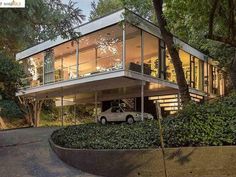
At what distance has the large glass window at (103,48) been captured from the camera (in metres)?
20.4

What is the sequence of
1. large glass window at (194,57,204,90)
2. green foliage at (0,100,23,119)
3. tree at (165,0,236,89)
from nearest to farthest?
tree at (165,0,236,89), large glass window at (194,57,204,90), green foliage at (0,100,23,119)

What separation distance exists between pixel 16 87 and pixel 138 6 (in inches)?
274

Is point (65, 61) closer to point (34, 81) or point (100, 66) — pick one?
point (34, 81)

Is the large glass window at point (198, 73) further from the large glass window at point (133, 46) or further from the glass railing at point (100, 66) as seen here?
the glass railing at point (100, 66)

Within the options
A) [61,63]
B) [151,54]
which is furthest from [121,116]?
[61,63]

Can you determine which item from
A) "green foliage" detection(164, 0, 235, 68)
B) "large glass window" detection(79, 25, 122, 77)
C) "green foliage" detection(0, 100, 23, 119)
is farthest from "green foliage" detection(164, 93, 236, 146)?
"green foliage" detection(0, 100, 23, 119)

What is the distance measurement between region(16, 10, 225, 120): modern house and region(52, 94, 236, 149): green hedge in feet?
21.1

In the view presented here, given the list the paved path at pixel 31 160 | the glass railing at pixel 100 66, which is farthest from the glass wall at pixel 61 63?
the paved path at pixel 31 160

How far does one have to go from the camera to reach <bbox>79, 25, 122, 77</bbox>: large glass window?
803 inches

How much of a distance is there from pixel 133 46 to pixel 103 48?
1922mm

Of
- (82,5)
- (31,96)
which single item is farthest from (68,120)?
(82,5)

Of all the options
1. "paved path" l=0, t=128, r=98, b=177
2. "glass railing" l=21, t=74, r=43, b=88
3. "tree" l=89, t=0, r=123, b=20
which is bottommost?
"paved path" l=0, t=128, r=98, b=177

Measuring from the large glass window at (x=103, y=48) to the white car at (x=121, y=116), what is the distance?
288 centimetres

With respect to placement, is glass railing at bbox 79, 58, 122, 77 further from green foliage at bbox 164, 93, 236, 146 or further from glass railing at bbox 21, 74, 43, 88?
green foliage at bbox 164, 93, 236, 146
